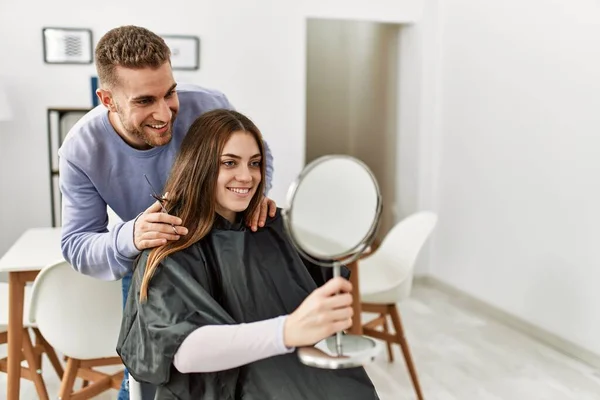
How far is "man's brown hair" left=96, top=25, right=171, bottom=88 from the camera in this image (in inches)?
63.8

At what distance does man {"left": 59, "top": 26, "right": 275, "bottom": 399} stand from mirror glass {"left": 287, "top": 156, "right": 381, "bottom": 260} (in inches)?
17.9

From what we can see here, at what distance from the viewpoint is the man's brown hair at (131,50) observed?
1.62 meters

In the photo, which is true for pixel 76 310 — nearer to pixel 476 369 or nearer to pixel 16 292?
pixel 16 292

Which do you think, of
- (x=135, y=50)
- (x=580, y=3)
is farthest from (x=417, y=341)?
(x=135, y=50)

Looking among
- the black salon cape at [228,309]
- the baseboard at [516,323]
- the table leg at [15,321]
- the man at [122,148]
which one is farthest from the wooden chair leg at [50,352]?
the baseboard at [516,323]

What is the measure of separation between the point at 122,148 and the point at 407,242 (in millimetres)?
1625

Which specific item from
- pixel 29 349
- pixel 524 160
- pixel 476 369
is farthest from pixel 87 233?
pixel 524 160

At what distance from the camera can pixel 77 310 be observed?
2.27 metres

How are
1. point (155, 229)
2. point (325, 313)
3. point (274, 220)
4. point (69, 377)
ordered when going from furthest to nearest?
point (69, 377) → point (274, 220) → point (155, 229) → point (325, 313)

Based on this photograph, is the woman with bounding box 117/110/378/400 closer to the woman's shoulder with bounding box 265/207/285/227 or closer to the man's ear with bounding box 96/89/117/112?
the woman's shoulder with bounding box 265/207/285/227

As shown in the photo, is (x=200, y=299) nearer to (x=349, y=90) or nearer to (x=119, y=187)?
(x=119, y=187)

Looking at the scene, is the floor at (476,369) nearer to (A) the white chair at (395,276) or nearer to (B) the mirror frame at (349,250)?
(A) the white chair at (395,276)

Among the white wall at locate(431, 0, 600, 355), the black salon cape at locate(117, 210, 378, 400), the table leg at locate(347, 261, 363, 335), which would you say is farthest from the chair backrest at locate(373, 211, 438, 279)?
the black salon cape at locate(117, 210, 378, 400)

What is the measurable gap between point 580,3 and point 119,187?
261 cm
